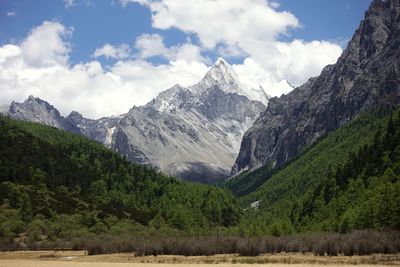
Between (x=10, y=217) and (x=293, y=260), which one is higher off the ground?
(x=10, y=217)

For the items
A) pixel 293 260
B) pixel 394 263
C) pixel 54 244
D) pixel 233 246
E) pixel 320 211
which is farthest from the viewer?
pixel 320 211

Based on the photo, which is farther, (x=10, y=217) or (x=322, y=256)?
(x=10, y=217)

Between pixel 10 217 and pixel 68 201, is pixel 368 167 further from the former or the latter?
pixel 10 217

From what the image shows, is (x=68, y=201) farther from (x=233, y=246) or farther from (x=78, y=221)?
(x=233, y=246)

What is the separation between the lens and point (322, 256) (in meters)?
102

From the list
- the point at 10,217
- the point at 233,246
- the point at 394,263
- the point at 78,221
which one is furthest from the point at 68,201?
the point at 394,263

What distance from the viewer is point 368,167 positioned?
18962 centimetres

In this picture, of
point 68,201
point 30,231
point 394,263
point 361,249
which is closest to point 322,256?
point 361,249

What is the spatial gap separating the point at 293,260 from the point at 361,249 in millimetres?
17799

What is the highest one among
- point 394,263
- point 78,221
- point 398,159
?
point 398,159

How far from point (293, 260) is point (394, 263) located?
18.4m

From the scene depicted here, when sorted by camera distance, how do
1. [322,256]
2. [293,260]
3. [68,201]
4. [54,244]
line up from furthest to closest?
1. [68,201]
2. [54,244]
3. [322,256]
4. [293,260]

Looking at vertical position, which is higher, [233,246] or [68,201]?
[68,201]

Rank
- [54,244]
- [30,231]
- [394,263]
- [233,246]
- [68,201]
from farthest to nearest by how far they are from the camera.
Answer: [68,201] → [30,231] → [54,244] → [233,246] → [394,263]
